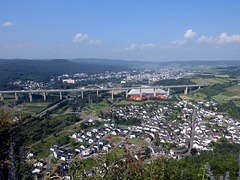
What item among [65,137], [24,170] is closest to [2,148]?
[24,170]

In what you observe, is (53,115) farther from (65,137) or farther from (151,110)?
(151,110)

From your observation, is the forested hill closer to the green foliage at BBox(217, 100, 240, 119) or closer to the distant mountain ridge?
the distant mountain ridge

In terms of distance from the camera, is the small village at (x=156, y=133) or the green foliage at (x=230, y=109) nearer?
the small village at (x=156, y=133)

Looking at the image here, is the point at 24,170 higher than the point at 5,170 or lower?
higher

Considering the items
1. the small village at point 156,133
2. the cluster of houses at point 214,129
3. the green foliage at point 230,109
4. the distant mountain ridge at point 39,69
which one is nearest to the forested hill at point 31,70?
the distant mountain ridge at point 39,69

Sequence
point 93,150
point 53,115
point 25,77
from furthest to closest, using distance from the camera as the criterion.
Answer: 1. point 25,77
2. point 53,115
3. point 93,150

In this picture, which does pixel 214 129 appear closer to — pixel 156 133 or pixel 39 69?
pixel 156 133

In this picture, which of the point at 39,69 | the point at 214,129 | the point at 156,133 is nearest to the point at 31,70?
the point at 39,69

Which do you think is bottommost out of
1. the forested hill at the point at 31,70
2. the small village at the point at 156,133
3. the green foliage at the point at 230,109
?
the small village at the point at 156,133

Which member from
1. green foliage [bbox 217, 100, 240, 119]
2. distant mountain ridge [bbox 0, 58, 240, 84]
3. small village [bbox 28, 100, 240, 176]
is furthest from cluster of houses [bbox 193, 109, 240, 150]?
distant mountain ridge [bbox 0, 58, 240, 84]

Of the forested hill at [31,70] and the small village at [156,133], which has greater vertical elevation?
the forested hill at [31,70]

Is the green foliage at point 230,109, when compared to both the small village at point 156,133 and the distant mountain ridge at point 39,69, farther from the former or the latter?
the distant mountain ridge at point 39,69
